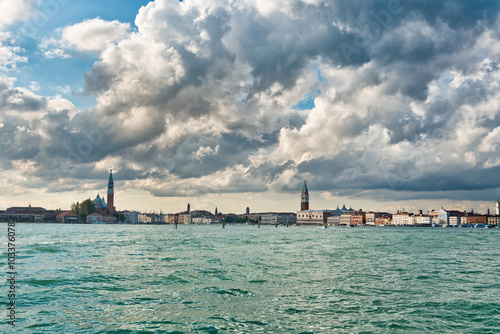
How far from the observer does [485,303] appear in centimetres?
1600

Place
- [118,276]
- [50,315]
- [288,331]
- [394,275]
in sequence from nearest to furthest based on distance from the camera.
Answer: [288,331]
[50,315]
[118,276]
[394,275]

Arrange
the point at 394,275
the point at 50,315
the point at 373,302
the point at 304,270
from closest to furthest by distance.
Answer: the point at 50,315 < the point at 373,302 < the point at 394,275 < the point at 304,270

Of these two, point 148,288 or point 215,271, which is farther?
point 215,271

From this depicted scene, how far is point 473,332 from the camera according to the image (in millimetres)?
12172

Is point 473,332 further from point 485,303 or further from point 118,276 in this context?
point 118,276

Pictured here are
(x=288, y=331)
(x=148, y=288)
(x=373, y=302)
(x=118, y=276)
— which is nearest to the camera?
(x=288, y=331)

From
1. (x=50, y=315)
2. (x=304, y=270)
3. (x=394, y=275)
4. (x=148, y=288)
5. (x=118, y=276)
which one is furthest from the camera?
(x=304, y=270)

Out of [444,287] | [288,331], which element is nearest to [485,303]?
[444,287]

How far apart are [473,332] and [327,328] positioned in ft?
13.6

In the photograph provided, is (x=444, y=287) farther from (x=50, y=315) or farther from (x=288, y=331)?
(x=50, y=315)

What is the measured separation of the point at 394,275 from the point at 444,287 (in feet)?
12.7

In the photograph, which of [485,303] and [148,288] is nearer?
[485,303]

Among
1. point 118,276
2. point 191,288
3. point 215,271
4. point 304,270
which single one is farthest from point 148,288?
point 304,270

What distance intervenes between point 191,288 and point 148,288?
1.81 metres
